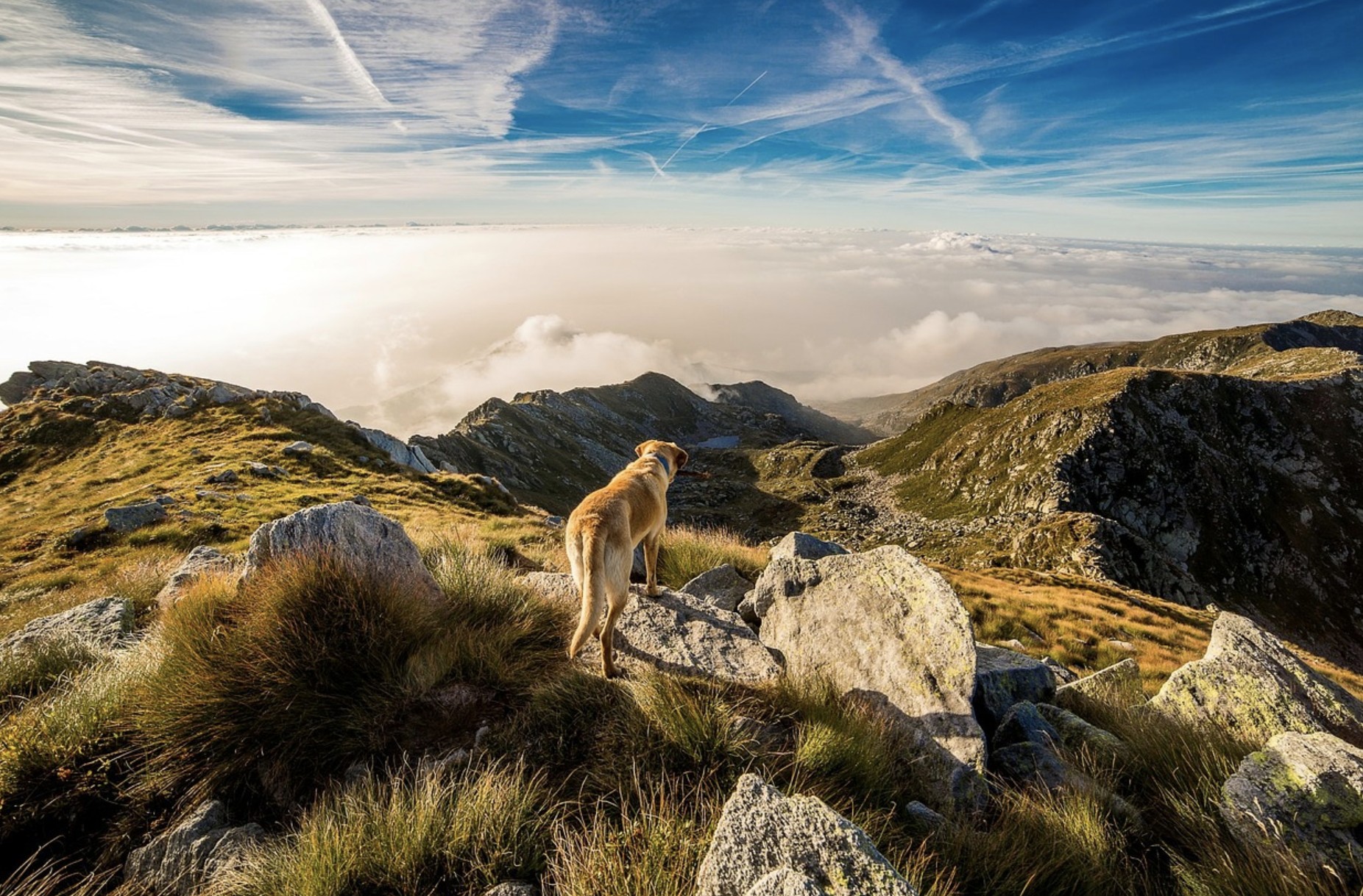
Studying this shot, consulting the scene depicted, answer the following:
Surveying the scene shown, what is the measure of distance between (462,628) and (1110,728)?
8.48 metres

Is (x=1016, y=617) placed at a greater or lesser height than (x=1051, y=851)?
lesser

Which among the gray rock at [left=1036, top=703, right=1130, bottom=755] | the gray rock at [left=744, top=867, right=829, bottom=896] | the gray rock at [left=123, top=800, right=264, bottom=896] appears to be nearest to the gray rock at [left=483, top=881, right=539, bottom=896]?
the gray rock at [left=744, top=867, right=829, bottom=896]

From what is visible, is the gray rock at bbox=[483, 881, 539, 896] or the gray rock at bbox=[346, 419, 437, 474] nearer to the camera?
Answer: the gray rock at bbox=[483, 881, 539, 896]

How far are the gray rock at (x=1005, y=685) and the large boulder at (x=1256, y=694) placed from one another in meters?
1.27

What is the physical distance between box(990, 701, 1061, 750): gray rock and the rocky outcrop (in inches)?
2410

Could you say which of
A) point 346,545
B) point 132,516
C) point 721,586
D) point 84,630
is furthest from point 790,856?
point 132,516

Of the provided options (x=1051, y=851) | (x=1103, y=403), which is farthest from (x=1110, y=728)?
(x=1103, y=403)

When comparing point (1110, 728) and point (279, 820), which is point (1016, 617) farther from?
point (279, 820)

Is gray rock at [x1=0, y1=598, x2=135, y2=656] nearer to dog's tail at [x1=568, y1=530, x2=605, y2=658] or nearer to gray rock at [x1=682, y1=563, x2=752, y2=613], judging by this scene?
dog's tail at [x1=568, y1=530, x2=605, y2=658]

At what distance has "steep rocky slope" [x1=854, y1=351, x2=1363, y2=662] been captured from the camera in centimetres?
8694

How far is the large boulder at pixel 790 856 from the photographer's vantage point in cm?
309

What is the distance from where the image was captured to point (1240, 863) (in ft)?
13.4

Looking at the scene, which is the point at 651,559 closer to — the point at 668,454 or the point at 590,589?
the point at 668,454

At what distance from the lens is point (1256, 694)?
6.50 meters
